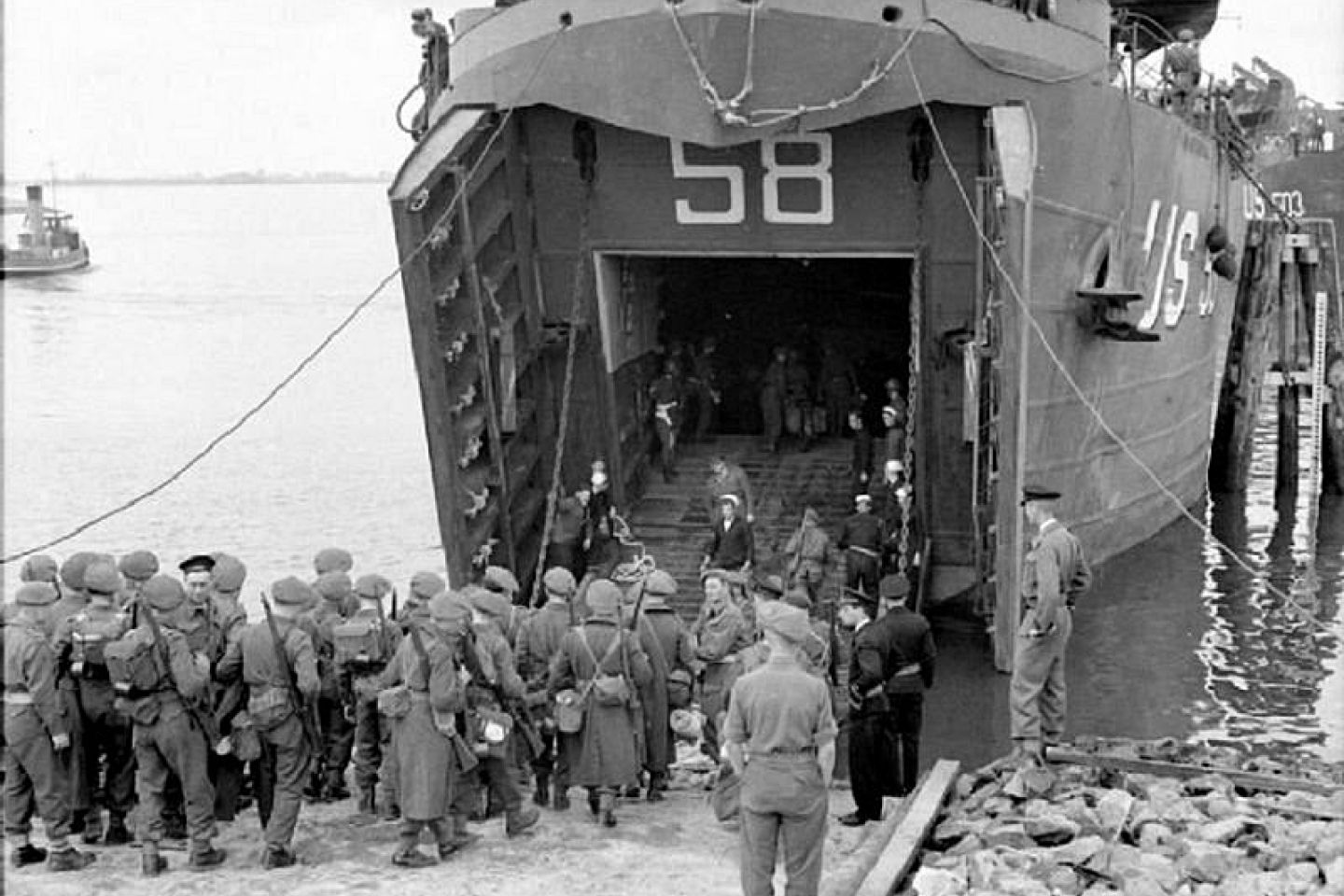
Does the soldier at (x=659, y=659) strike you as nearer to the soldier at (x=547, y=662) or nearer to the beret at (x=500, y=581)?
the soldier at (x=547, y=662)

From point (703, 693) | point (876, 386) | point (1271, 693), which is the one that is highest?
point (876, 386)

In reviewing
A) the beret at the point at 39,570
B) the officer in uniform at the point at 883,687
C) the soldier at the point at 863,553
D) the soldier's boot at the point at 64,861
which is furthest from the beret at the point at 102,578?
the soldier at the point at 863,553

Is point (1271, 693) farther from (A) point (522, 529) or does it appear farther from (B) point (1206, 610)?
(A) point (522, 529)

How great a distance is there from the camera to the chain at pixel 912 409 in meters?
11.6

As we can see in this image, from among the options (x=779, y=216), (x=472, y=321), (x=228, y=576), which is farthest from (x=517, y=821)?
(x=779, y=216)

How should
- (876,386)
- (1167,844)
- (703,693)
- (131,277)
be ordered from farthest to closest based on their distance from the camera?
(131,277) < (876,386) < (703,693) < (1167,844)

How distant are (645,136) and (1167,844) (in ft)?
20.7

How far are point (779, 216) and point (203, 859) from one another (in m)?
6.11

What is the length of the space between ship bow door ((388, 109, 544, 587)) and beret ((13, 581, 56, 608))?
12.8 feet

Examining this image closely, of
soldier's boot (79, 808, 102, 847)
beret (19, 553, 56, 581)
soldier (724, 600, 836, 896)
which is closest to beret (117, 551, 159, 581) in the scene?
beret (19, 553, 56, 581)

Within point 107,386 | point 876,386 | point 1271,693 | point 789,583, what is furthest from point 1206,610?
point 107,386

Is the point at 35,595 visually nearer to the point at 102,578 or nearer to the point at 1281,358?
the point at 102,578

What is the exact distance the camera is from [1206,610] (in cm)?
1456

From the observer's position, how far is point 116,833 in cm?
753
